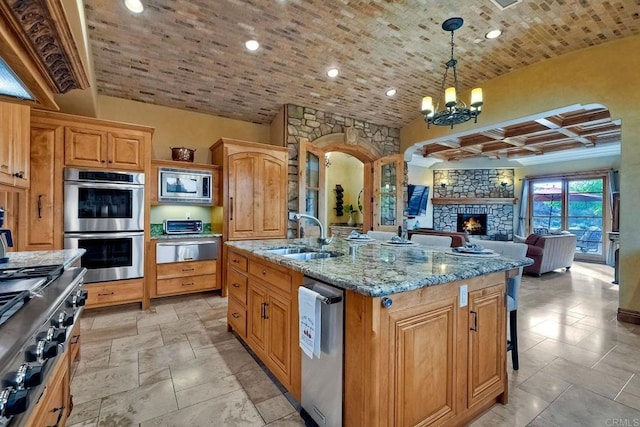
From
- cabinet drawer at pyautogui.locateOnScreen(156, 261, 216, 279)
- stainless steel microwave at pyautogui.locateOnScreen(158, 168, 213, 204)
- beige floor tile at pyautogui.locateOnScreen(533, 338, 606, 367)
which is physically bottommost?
beige floor tile at pyautogui.locateOnScreen(533, 338, 606, 367)

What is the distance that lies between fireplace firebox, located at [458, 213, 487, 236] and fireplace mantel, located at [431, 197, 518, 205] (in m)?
0.45

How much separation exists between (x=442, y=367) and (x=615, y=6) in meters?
4.11

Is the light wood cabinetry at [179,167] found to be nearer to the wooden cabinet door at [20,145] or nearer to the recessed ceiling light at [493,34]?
the wooden cabinet door at [20,145]

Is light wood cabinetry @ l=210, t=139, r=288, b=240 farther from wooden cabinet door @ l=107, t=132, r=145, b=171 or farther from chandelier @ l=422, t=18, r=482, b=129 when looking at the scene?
chandelier @ l=422, t=18, r=482, b=129

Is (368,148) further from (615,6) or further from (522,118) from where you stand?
(615,6)

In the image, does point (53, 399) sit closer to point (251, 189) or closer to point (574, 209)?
point (251, 189)

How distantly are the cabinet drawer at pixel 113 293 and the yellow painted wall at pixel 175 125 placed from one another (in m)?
1.92

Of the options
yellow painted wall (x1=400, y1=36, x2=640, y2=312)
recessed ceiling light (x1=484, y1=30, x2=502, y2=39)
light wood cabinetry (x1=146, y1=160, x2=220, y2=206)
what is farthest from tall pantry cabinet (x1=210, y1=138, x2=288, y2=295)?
yellow painted wall (x1=400, y1=36, x2=640, y2=312)

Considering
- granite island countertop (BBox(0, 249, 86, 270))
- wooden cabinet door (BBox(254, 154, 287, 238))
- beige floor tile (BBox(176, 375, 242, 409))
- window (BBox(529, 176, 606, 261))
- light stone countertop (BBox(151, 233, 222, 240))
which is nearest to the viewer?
granite island countertop (BBox(0, 249, 86, 270))

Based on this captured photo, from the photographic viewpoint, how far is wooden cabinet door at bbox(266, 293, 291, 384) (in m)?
1.85

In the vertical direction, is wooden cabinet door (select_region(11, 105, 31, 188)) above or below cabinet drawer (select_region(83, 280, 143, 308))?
above

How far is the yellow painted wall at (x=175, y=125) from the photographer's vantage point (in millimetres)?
4148

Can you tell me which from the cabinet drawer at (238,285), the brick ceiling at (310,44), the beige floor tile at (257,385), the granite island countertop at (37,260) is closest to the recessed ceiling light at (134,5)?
the brick ceiling at (310,44)

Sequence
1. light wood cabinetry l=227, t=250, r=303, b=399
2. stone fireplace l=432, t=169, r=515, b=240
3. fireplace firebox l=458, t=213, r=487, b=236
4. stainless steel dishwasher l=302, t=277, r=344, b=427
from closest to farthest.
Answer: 1. stainless steel dishwasher l=302, t=277, r=344, b=427
2. light wood cabinetry l=227, t=250, r=303, b=399
3. stone fireplace l=432, t=169, r=515, b=240
4. fireplace firebox l=458, t=213, r=487, b=236
